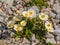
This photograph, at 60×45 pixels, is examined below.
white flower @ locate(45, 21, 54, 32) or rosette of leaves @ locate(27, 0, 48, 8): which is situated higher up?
rosette of leaves @ locate(27, 0, 48, 8)

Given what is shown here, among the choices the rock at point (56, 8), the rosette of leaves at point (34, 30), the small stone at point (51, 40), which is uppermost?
the rock at point (56, 8)

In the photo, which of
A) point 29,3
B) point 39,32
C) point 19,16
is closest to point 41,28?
point 39,32

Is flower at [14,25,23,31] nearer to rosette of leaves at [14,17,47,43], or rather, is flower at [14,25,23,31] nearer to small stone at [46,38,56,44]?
rosette of leaves at [14,17,47,43]

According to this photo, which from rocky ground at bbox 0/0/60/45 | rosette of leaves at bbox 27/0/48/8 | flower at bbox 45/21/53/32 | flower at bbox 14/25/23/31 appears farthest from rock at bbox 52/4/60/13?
flower at bbox 14/25/23/31

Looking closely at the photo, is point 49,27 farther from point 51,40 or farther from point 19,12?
point 19,12

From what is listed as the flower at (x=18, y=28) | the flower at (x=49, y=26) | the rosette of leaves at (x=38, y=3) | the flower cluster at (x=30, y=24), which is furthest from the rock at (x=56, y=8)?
the flower at (x=18, y=28)

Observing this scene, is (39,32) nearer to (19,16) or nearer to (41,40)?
(41,40)

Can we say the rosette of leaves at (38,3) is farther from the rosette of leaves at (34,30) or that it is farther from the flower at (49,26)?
the flower at (49,26)

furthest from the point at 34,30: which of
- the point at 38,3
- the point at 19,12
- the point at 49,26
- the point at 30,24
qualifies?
the point at 38,3
